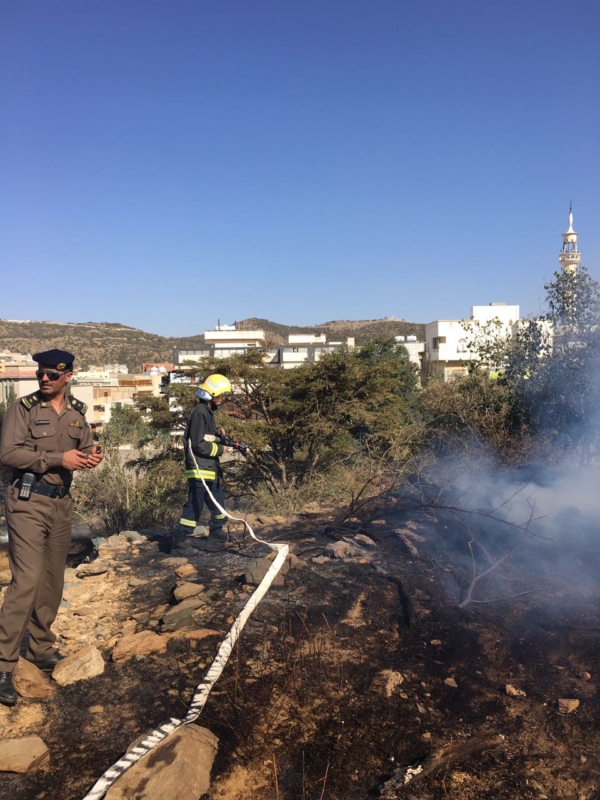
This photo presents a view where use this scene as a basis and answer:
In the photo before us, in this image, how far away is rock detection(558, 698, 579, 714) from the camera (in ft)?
9.80

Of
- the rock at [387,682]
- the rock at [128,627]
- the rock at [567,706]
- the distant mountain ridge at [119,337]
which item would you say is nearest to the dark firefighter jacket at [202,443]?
the rock at [128,627]

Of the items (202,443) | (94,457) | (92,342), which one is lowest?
(202,443)

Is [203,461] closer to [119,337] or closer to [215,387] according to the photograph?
[215,387]

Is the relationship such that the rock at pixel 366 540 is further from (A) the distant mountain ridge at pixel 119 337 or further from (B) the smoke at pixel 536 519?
(A) the distant mountain ridge at pixel 119 337

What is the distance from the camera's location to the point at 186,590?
4.58 meters

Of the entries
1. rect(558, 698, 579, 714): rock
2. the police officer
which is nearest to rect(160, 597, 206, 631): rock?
the police officer

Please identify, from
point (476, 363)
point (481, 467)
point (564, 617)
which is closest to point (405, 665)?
point (564, 617)

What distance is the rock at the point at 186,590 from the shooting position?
451cm

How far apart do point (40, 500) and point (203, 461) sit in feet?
9.06

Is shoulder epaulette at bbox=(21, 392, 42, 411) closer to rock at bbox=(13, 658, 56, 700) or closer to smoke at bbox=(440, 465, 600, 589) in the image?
rock at bbox=(13, 658, 56, 700)

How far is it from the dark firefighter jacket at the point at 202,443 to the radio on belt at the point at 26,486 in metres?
2.67

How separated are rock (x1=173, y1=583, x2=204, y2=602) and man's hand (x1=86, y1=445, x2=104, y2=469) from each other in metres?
1.49

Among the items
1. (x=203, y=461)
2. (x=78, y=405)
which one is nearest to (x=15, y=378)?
(x=203, y=461)

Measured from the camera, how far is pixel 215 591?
478 cm
